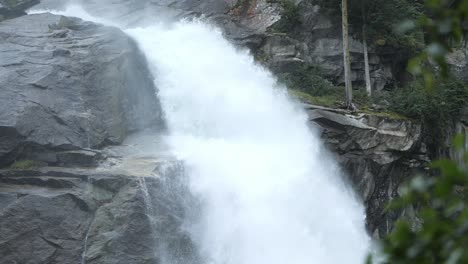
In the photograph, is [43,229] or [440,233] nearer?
[440,233]

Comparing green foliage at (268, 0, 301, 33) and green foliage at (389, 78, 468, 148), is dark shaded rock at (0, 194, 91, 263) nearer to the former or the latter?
green foliage at (389, 78, 468, 148)

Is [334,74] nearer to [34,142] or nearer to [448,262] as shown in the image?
[34,142]

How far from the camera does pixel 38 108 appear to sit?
1320cm

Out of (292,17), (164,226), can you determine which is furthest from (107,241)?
(292,17)

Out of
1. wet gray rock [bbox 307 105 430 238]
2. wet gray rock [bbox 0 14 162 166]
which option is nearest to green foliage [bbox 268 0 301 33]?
wet gray rock [bbox 307 105 430 238]

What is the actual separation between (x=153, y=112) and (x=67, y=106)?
315 centimetres

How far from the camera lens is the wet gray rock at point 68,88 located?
12.7 metres

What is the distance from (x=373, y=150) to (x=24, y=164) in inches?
417

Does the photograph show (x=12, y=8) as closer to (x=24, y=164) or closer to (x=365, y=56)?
(x=24, y=164)

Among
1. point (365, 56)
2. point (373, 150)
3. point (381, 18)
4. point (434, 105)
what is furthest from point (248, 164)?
point (381, 18)

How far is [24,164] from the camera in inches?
474

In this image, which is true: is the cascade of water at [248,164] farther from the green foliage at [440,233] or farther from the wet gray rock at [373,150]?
the green foliage at [440,233]

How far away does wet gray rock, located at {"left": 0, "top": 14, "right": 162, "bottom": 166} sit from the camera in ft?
41.6

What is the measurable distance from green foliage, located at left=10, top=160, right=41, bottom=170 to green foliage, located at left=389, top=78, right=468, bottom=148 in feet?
40.5
